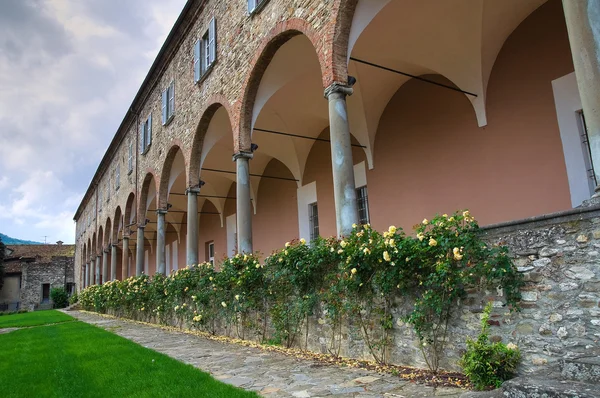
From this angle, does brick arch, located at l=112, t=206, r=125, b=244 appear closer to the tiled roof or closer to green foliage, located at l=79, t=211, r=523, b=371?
green foliage, located at l=79, t=211, r=523, b=371

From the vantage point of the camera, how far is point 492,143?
25.1 ft

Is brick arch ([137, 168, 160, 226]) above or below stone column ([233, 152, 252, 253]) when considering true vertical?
above

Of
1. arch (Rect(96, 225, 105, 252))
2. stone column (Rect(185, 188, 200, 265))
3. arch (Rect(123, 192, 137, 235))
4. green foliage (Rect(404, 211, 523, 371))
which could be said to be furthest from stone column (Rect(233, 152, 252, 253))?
arch (Rect(96, 225, 105, 252))

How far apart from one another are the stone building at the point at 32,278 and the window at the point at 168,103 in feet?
112

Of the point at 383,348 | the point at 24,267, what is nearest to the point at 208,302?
the point at 383,348

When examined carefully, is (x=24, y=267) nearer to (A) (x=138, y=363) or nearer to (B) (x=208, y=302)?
(B) (x=208, y=302)

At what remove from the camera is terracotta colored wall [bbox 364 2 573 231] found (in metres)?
6.84

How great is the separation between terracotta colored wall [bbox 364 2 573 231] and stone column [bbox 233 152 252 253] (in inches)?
122

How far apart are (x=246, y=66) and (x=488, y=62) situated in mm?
4763

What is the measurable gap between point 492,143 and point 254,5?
558cm

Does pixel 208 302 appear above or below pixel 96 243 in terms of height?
below

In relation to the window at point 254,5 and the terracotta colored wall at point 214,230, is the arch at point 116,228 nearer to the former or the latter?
the terracotta colored wall at point 214,230

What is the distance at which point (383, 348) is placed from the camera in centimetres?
502

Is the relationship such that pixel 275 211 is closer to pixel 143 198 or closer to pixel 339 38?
pixel 143 198
